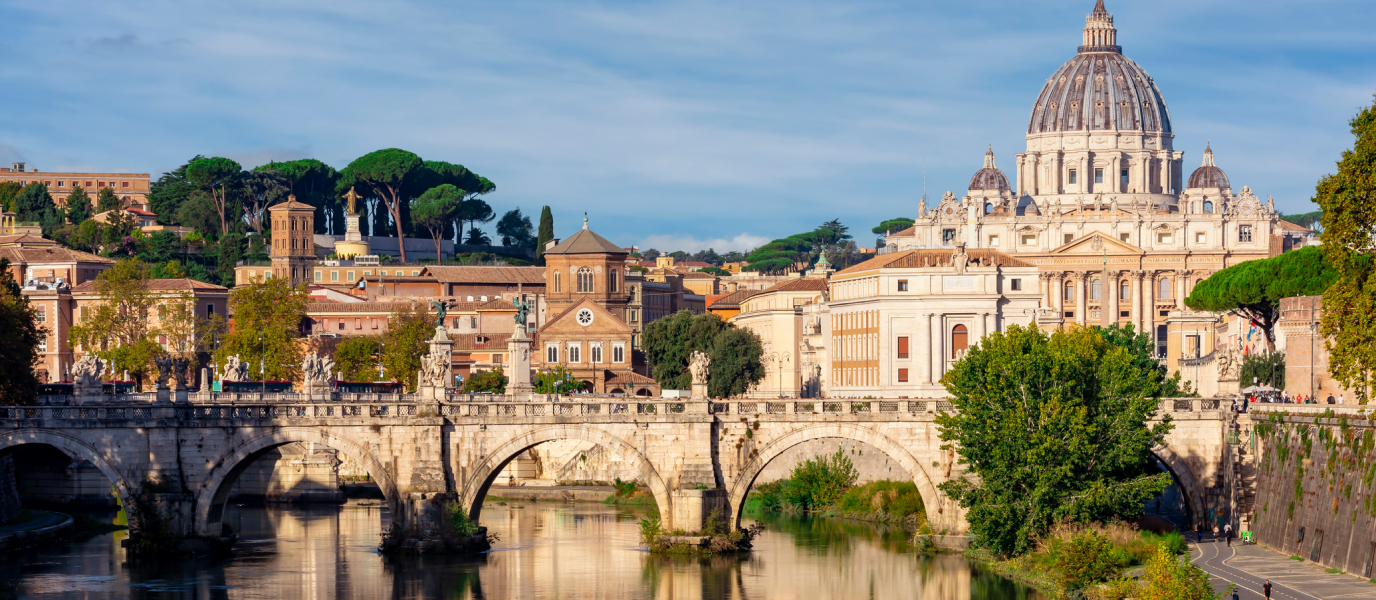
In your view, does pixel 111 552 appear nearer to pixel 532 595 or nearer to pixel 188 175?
pixel 532 595

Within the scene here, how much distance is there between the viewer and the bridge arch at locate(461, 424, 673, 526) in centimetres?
4794

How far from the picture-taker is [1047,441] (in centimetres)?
4394

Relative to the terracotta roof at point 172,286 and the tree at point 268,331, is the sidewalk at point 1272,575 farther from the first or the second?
the terracotta roof at point 172,286

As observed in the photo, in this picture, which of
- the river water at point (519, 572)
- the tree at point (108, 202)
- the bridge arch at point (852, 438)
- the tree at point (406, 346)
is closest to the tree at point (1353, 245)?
the river water at point (519, 572)

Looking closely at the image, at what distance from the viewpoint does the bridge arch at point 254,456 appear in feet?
155

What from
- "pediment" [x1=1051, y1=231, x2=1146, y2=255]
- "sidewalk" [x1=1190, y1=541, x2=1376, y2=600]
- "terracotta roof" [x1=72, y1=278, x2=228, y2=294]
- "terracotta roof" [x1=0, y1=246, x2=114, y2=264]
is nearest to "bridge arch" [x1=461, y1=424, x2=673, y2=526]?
"sidewalk" [x1=1190, y1=541, x2=1376, y2=600]

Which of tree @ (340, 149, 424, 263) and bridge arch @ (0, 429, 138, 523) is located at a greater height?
tree @ (340, 149, 424, 263)

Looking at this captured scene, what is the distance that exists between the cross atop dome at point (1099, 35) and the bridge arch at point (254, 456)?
120m

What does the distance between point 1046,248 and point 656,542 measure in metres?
87.8

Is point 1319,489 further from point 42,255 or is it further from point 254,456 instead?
point 42,255

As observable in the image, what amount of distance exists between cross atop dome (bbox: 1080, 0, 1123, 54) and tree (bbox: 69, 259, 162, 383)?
85212 millimetres

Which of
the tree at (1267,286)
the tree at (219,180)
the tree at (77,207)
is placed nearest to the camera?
the tree at (1267,286)

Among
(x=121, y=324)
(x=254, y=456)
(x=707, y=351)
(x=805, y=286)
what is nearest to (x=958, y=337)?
(x=707, y=351)

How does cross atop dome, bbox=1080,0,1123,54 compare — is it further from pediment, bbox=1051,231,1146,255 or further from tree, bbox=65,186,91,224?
tree, bbox=65,186,91,224
